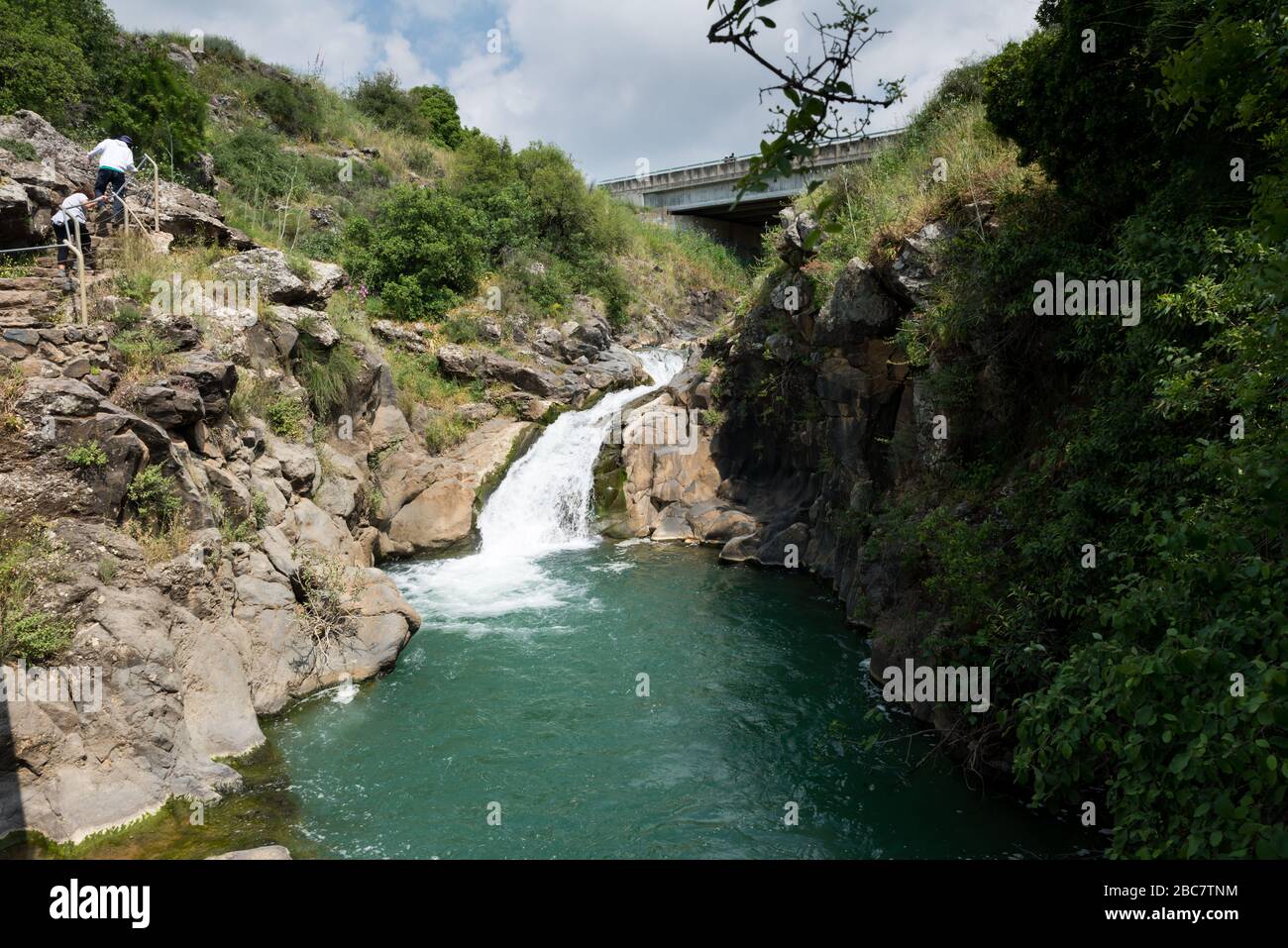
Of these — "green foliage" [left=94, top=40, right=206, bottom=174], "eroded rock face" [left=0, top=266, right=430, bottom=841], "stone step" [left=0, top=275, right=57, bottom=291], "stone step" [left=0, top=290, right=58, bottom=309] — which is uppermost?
"green foliage" [left=94, top=40, right=206, bottom=174]

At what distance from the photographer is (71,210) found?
11.2m

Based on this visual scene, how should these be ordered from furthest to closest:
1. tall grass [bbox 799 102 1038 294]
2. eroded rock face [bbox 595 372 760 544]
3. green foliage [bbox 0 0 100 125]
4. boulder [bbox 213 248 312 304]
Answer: eroded rock face [bbox 595 372 760 544] < green foliage [bbox 0 0 100 125] < boulder [bbox 213 248 312 304] < tall grass [bbox 799 102 1038 294]

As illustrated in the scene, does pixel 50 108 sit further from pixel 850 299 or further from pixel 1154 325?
pixel 1154 325

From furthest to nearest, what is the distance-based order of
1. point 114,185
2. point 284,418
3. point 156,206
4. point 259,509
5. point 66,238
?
point 156,206, point 284,418, point 114,185, point 66,238, point 259,509

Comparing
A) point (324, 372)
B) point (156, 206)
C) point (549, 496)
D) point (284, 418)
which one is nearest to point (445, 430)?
point (549, 496)

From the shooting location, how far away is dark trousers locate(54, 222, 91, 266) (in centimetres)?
1121

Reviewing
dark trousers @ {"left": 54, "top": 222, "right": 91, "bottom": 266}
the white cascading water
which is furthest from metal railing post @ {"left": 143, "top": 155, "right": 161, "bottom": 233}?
the white cascading water

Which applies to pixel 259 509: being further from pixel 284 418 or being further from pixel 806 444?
pixel 806 444

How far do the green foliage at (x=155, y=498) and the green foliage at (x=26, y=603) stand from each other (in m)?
1.13

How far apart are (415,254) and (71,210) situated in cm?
1189

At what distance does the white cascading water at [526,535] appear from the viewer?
13219 millimetres

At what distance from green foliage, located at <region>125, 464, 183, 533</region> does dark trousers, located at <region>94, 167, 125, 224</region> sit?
20.7 ft

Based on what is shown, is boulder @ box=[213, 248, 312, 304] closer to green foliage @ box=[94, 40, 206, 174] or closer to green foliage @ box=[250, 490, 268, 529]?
green foliage @ box=[250, 490, 268, 529]

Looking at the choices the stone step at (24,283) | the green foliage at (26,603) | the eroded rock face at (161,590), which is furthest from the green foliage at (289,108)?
the green foliage at (26,603)
